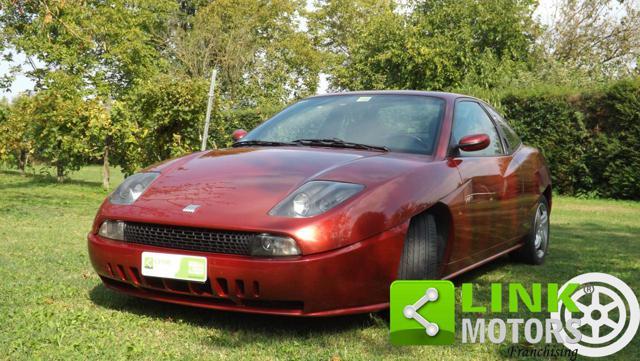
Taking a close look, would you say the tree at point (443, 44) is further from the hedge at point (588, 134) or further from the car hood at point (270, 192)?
the car hood at point (270, 192)

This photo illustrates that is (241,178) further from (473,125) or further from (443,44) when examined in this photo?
(443,44)

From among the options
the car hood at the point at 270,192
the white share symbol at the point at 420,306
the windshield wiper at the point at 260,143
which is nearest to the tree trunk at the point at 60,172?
the windshield wiper at the point at 260,143

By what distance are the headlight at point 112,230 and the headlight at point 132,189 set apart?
0.16m

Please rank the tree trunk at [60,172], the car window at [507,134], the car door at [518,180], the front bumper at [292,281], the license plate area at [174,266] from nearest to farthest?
the front bumper at [292,281]
the license plate area at [174,266]
the car door at [518,180]
the car window at [507,134]
the tree trunk at [60,172]

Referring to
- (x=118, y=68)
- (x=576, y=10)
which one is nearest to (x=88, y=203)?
(x=118, y=68)

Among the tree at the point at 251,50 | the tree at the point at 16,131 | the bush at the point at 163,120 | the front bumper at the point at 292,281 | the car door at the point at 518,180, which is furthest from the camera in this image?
the tree at the point at 251,50

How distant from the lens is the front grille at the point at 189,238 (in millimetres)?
3461

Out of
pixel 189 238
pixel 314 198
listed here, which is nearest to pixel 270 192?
pixel 314 198

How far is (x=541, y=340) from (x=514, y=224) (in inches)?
75.4

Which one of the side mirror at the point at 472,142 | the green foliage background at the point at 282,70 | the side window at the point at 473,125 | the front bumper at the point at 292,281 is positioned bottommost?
the front bumper at the point at 292,281

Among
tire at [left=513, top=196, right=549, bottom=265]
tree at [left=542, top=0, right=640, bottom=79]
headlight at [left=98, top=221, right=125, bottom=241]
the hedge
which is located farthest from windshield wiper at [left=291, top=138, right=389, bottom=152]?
tree at [left=542, top=0, right=640, bottom=79]

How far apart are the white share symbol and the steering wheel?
1103 mm

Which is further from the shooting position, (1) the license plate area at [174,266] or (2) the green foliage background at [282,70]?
(2) the green foliage background at [282,70]

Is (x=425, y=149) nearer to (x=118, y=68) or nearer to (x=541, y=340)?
(x=541, y=340)
